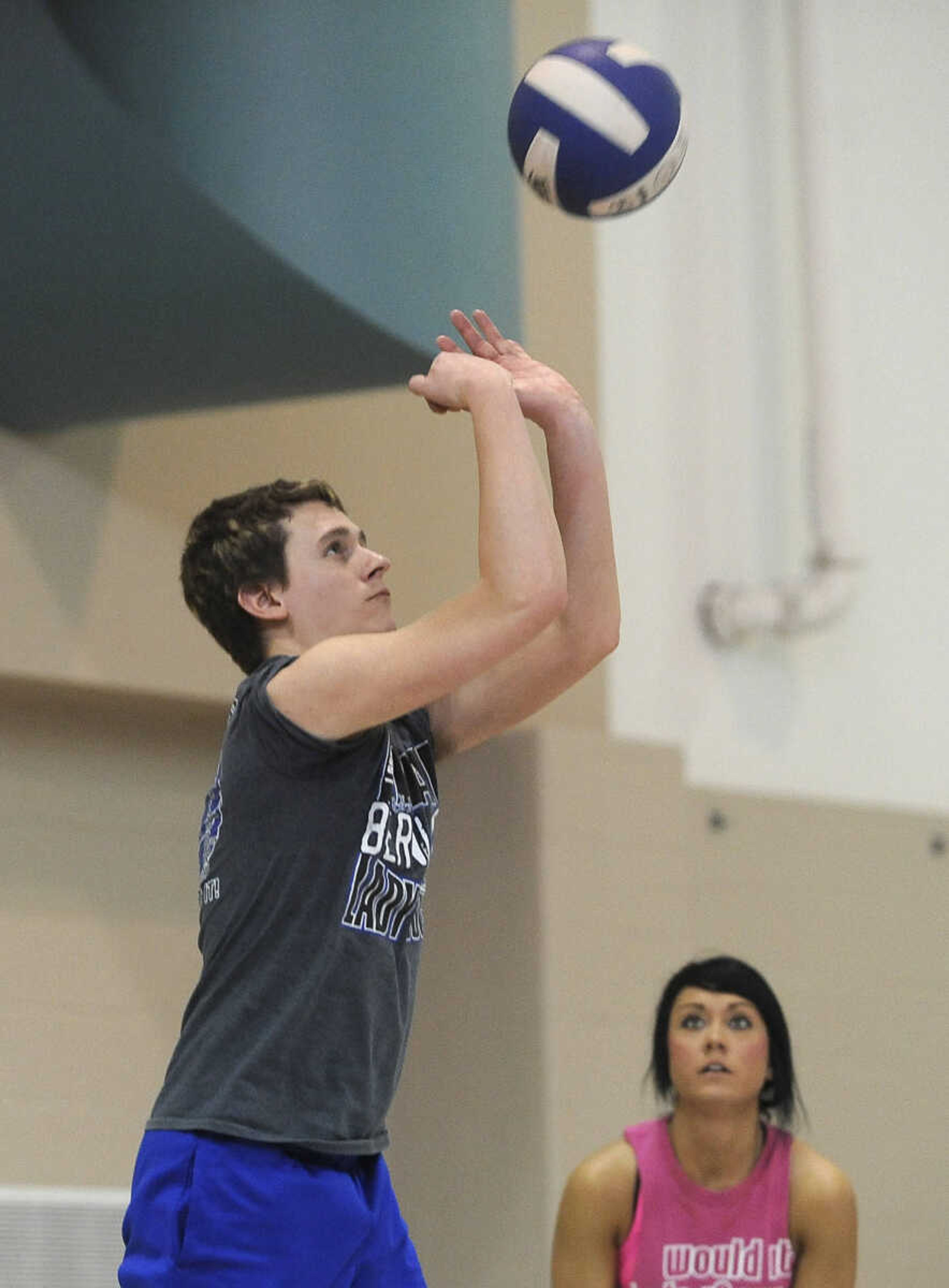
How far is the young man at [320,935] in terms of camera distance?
6.62ft

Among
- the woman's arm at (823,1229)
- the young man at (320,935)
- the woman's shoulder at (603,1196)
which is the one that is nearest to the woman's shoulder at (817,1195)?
the woman's arm at (823,1229)

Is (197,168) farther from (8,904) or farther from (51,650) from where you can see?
(8,904)

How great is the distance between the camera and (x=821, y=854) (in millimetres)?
5688

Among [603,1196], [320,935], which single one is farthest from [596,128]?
[603,1196]

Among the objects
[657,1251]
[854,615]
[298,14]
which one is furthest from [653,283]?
[657,1251]

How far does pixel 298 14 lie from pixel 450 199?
0.50m

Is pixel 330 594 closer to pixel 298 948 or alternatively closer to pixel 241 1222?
pixel 298 948

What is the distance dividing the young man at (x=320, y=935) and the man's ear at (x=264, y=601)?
0.12 m

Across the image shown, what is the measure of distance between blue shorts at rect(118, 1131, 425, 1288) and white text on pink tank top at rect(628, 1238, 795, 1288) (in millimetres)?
1610

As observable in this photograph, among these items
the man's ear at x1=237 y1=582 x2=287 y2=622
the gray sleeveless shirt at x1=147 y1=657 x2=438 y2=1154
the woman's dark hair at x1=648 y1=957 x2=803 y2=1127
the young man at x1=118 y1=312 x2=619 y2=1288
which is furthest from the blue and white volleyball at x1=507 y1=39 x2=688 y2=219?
the woman's dark hair at x1=648 y1=957 x2=803 y2=1127

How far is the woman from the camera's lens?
3.54m

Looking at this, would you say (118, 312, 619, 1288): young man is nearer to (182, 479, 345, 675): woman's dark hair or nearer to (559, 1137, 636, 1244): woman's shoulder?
(182, 479, 345, 675): woman's dark hair

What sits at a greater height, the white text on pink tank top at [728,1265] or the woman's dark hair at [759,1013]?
the woman's dark hair at [759,1013]

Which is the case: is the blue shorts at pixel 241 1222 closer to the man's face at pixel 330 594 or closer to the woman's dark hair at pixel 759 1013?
the man's face at pixel 330 594
